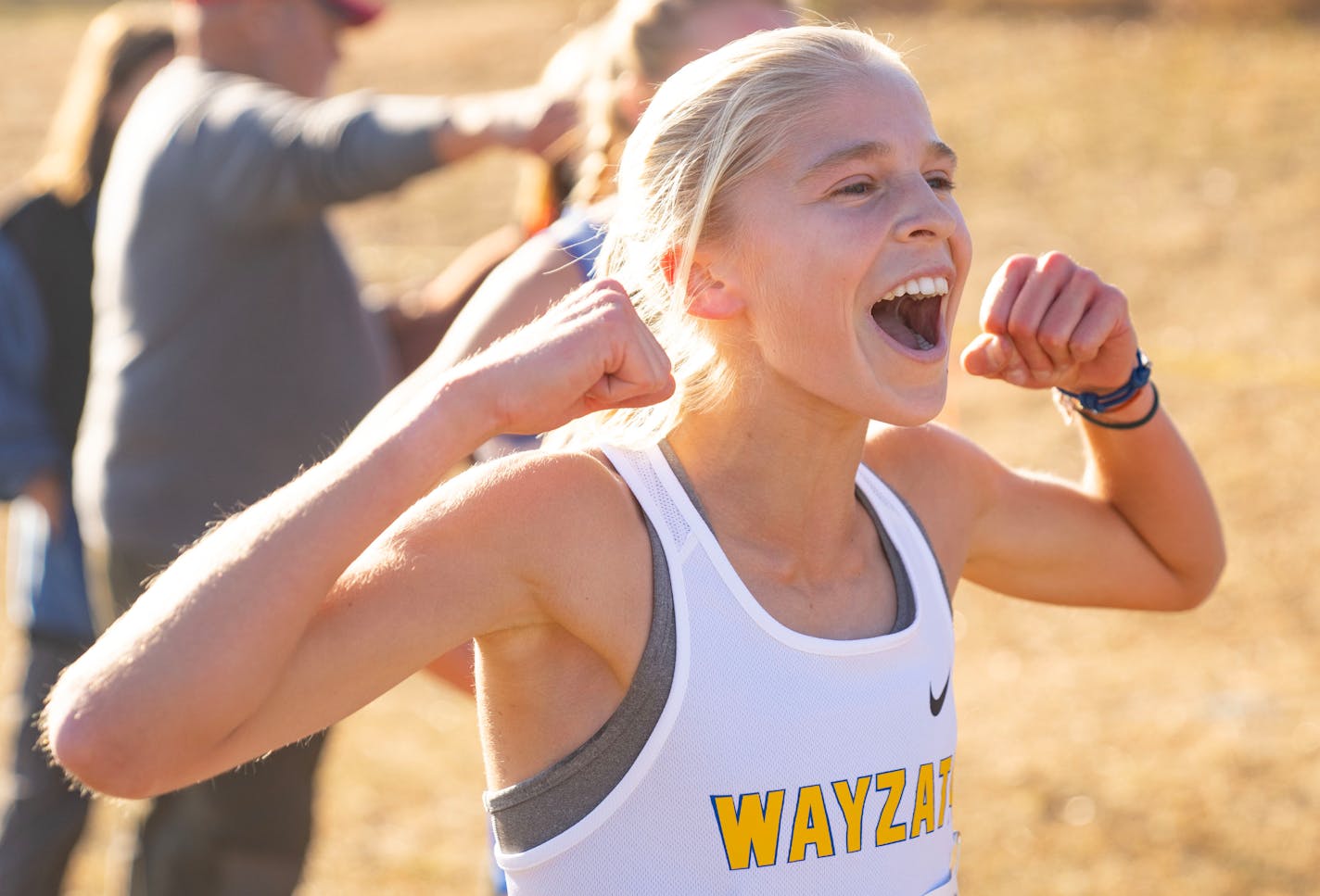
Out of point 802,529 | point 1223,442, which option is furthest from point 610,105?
point 1223,442

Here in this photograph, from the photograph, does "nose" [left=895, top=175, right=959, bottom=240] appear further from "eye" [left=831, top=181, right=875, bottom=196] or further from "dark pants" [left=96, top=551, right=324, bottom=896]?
"dark pants" [left=96, top=551, right=324, bottom=896]

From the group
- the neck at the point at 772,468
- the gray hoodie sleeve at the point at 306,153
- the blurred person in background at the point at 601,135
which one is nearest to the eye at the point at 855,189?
the neck at the point at 772,468

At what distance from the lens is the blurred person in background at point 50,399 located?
3.82 meters

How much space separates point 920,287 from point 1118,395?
0.58 m

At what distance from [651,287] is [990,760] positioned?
3.57 metres

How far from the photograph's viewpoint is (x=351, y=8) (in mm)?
3832

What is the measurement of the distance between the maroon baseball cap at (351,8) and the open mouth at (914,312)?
87.6 inches

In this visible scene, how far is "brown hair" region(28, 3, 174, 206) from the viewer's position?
426 cm

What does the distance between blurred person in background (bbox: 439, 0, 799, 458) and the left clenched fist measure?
2.63 ft

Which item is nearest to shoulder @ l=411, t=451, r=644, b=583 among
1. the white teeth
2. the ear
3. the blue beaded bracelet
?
the ear

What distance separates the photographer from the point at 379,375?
3.61 meters

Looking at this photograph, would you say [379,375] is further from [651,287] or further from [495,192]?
[495,192]

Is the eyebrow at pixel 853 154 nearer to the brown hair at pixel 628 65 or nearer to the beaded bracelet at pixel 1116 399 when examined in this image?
the beaded bracelet at pixel 1116 399

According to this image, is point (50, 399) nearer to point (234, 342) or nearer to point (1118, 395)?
point (234, 342)
